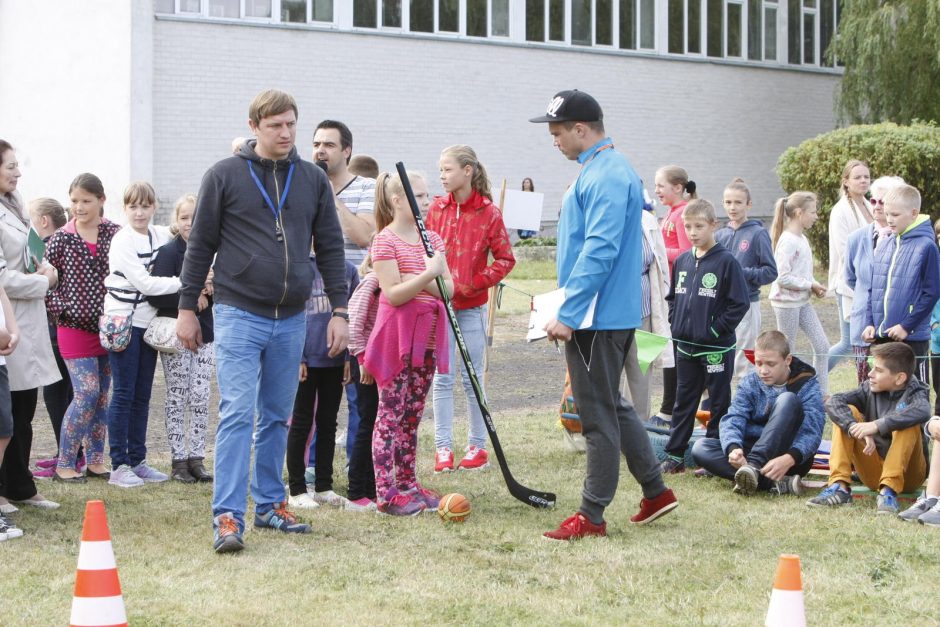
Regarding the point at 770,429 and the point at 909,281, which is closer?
the point at 770,429

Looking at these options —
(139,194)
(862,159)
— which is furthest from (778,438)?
(862,159)

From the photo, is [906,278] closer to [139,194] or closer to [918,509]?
[918,509]

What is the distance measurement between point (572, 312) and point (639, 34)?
24.2 meters

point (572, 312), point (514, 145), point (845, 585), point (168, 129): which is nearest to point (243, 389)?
point (572, 312)

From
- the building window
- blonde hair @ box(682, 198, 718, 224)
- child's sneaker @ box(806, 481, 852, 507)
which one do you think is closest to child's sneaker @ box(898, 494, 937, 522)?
child's sneaker @ box(806, 481, 852, 507)

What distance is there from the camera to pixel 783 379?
7.23m

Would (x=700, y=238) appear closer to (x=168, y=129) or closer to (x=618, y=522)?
(x=618, y=522)

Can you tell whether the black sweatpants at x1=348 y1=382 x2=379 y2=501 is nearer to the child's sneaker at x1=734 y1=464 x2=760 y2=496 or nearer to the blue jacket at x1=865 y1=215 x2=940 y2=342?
the child's sneaker at x1=734 y1=464 x2=760 y2=496

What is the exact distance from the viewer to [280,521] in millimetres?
6012

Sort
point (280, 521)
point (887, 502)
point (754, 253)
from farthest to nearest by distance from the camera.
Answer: point (754, 253), point (887, 502), point (280, 521)

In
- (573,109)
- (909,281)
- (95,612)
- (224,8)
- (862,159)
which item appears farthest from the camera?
(224,8)

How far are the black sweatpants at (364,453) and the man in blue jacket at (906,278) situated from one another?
127 inches

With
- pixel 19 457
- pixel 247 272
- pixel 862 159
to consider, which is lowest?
pixel 19 457

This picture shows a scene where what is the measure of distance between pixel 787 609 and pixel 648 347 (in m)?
4.50
